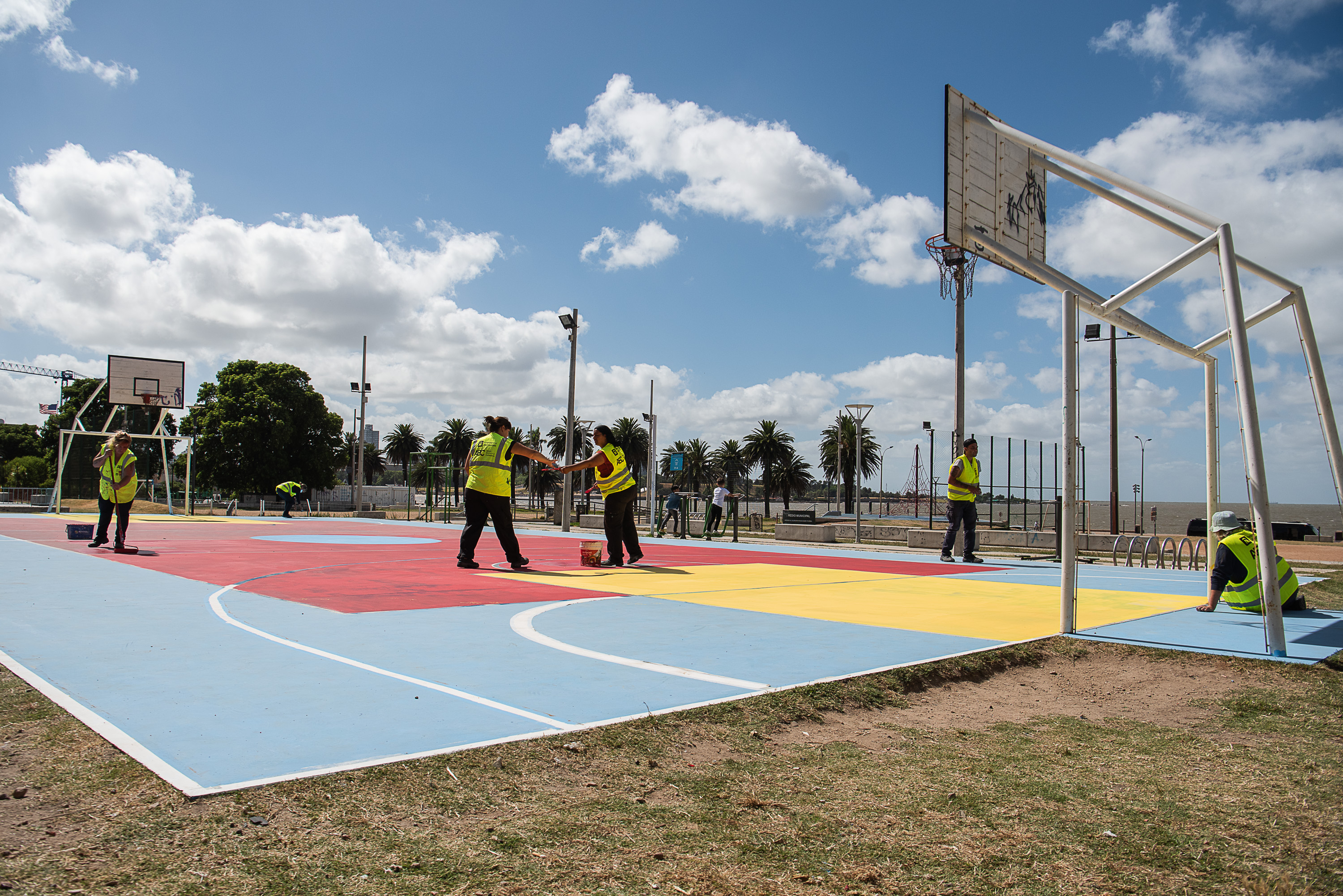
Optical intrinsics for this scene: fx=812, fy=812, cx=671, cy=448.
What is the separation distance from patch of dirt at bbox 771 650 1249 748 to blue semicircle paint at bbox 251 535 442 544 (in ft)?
47.0

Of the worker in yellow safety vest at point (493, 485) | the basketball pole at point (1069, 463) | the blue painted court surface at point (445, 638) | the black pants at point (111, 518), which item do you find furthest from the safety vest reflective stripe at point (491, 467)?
the basketball pole at point (1069, 463)

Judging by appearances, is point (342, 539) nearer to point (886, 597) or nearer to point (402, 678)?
point (886, 597)

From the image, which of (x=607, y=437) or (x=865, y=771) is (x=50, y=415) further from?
(x=865, y=771)

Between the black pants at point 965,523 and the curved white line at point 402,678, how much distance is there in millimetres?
11954

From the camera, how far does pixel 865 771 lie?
11.3 ft

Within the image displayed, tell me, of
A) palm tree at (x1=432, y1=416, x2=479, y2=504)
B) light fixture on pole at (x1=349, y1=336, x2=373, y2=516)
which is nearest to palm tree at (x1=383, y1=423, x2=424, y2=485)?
palm tree at (x1=432, y1=416, x2=479, y2=504)

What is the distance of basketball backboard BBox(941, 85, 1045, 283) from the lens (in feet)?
26.8

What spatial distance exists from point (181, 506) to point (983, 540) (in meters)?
Answer: 50.3

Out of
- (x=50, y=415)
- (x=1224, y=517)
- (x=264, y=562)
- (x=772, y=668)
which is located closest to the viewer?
(x=772, y=668)

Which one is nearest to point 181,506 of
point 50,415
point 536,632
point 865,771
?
point 50,415

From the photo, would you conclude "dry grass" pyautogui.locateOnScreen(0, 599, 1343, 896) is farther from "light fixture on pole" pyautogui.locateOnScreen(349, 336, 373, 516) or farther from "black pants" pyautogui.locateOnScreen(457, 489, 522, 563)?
"light fixture on pole" pyautogui.locateOnScreen(349, 336, 373, 516)

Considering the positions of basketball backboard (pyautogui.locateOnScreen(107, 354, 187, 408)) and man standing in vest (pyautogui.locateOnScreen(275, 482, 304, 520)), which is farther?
basketball backboard (pyautogui.locateOnScreen(107, 354, 187, 408))

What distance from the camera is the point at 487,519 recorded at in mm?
10867

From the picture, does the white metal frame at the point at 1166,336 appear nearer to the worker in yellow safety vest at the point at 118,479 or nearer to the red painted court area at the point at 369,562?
the red painted court area at the point at 369,562
